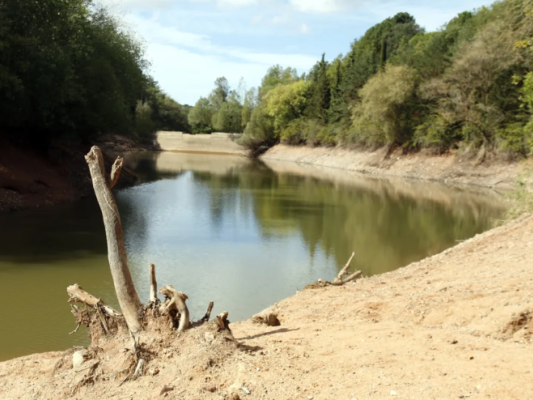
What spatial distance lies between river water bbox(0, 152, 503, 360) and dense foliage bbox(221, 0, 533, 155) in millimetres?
5841

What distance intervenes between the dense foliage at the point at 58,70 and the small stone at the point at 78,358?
16414 millimetres

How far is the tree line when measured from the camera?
3369cm

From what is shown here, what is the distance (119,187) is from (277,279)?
20.3m

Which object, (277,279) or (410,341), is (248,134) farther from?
(410,341)

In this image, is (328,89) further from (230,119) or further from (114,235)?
(114,235)

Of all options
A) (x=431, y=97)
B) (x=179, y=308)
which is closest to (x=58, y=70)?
(x=179, y=308)

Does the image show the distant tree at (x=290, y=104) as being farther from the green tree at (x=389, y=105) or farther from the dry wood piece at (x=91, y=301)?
the dry wood piece at (x=91, y=301)

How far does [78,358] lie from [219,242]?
11.2 metres

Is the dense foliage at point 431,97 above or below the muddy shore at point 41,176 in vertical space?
above

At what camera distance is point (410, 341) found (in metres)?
5.59

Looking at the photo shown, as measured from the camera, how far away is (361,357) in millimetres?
5168

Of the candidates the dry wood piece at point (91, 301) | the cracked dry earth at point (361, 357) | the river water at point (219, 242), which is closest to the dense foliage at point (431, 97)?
the river water at point (219, 242)

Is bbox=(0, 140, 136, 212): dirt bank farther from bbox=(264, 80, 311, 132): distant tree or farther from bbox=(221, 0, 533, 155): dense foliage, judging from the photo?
bbox=(264, 80, 311, 132): distant tree

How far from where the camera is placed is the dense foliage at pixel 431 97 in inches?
1331
